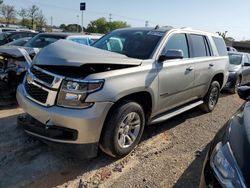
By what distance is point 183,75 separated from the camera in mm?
4996

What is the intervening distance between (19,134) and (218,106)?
515cm

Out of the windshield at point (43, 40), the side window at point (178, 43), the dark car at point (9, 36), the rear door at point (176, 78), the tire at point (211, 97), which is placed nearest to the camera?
the rear door at point (176, 78)

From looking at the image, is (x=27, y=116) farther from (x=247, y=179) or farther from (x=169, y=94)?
(x=247, y=179)

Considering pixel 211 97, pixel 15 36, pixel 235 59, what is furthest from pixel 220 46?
pixel 15 36

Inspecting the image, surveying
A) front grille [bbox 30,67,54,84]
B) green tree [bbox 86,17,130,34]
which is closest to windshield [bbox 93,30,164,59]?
front grille [bbox 30,67,54,84]

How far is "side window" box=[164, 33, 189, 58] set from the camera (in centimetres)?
480

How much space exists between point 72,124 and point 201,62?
10.7 feet

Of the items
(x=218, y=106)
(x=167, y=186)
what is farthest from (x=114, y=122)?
(x=218, y=106)

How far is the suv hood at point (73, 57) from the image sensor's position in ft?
11.4

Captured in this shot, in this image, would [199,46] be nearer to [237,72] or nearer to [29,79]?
[29,79]

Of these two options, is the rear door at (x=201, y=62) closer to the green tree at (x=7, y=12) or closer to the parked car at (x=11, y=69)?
the parked car at (x=11, y=69)

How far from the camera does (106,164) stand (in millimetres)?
3918

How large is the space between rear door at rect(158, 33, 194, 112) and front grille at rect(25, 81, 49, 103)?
174 centimetres

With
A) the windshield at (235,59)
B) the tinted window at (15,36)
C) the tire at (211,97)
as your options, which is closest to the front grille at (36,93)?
the tire at (211,97)
